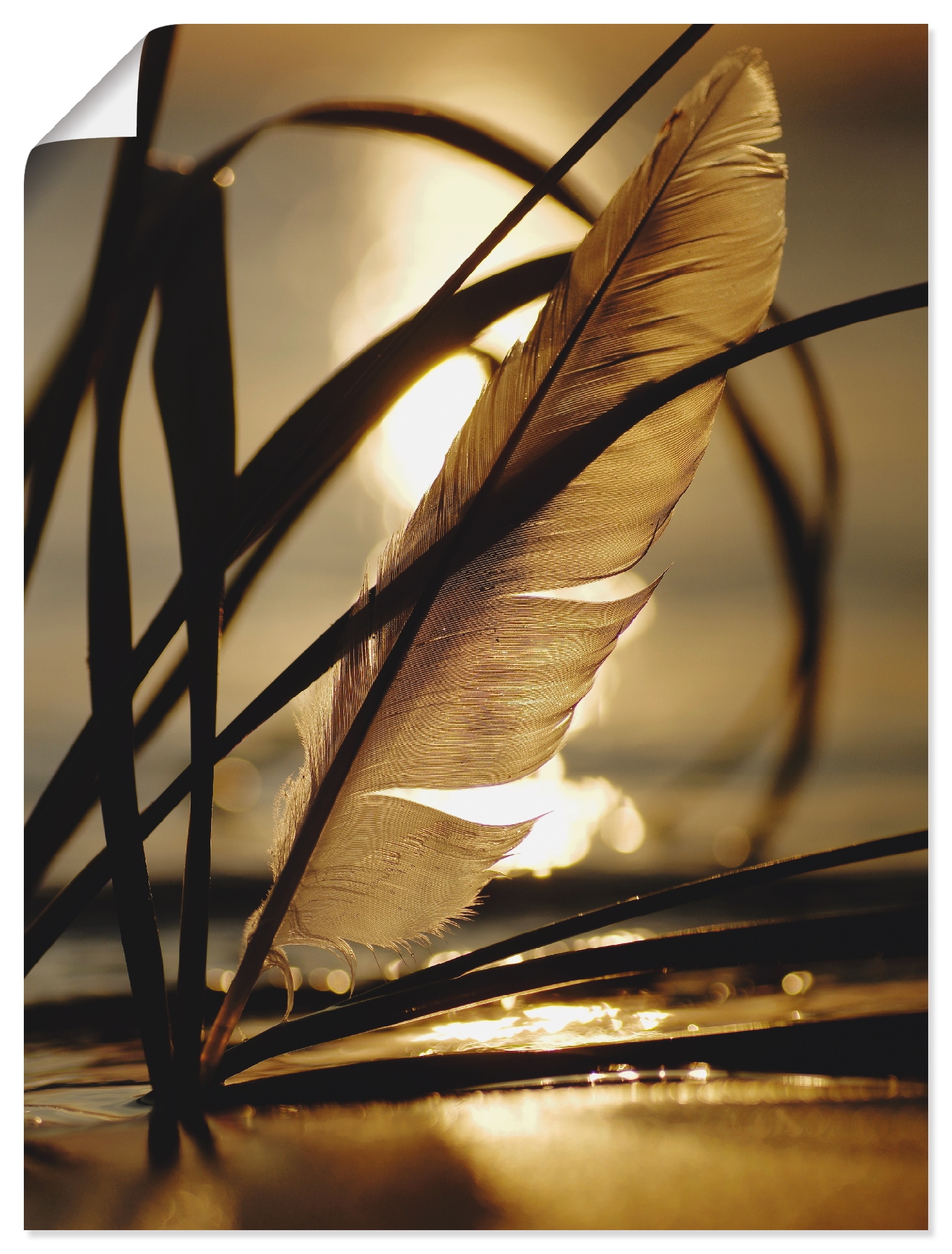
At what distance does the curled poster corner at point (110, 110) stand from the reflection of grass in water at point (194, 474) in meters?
0.02

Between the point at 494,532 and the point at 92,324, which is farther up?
the point at 92,324

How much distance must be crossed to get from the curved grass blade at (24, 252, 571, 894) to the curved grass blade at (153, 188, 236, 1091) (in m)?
0.02

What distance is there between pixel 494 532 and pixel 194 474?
0.31 meters

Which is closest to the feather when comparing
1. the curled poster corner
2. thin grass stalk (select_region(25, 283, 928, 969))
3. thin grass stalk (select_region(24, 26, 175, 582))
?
thin grass stalk (select_region(25, 283, 928, 969))

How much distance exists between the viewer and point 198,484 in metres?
0.86

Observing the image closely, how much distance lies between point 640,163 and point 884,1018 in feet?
2.88

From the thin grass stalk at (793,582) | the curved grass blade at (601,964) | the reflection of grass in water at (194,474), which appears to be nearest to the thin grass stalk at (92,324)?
the reflection of grass in water at (194,474)

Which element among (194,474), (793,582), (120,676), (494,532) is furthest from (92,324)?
(793,582)

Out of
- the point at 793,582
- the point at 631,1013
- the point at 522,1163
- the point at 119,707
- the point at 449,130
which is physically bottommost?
the point at 522,1163

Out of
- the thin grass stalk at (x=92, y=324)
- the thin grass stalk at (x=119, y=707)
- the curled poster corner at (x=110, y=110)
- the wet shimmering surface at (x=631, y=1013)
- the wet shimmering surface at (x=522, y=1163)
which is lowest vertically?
the wet shimmering surface at (x=522, y=1163)

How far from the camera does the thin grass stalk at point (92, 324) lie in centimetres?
88

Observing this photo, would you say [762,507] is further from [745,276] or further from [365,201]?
[365,201]

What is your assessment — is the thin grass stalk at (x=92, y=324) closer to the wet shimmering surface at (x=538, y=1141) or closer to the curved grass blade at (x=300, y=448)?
the curved grass blade at (x=300, y=448)

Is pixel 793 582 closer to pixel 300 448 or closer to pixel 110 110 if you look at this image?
pixel 300 448
